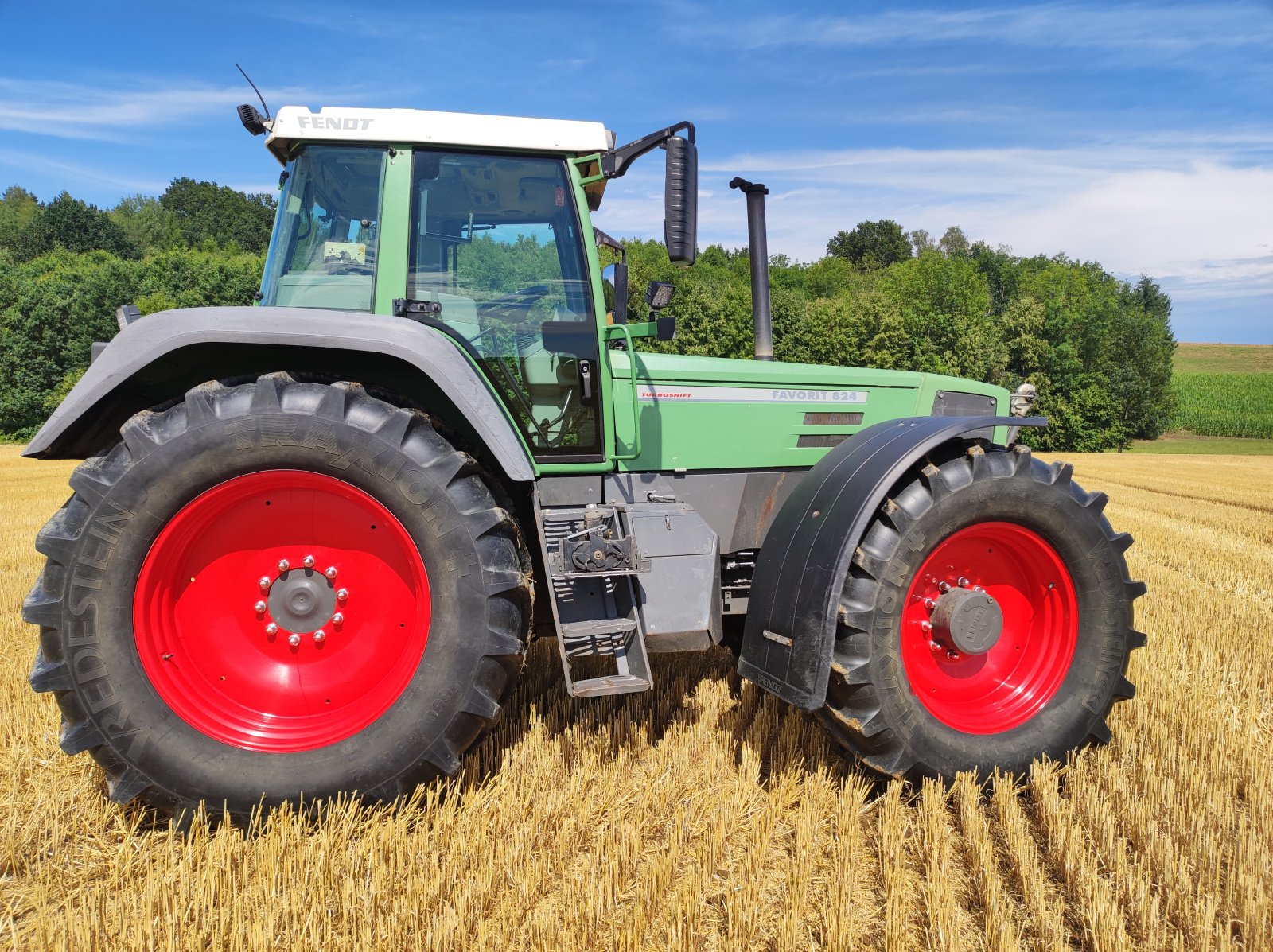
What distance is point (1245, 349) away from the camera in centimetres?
6838

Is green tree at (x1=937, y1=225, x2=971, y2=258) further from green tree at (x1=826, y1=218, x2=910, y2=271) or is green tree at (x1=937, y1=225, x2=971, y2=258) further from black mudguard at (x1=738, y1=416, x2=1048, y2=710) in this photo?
black mudguard at (x1=738, y1=416, x2=1048, y2=710)

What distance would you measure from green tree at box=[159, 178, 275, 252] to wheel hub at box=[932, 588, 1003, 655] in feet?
239

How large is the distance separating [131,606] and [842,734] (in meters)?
2.55

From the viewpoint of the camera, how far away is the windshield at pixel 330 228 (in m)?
3.20

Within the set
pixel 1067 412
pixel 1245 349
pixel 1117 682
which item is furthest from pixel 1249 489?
pixel 1245 349

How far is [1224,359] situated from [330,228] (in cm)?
7966

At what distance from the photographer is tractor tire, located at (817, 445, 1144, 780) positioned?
2.95 m

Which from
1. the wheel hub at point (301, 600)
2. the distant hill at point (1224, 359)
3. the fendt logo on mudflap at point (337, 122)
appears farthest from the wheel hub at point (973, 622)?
the distant hill at point (1224, 359)

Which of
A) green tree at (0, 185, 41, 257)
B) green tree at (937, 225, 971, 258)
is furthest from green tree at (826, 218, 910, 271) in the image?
green tree at (0, 185, 41, 257)

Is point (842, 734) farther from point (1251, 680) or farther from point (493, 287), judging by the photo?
point (1251, 680)

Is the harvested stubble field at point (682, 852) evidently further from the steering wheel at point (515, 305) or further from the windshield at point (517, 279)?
the steering wheel at point (515, 305)

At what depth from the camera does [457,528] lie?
2.73 m

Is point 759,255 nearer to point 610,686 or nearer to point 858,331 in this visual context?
point 610,686

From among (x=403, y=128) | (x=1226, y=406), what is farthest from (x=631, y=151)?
(x=1226, y=406)
